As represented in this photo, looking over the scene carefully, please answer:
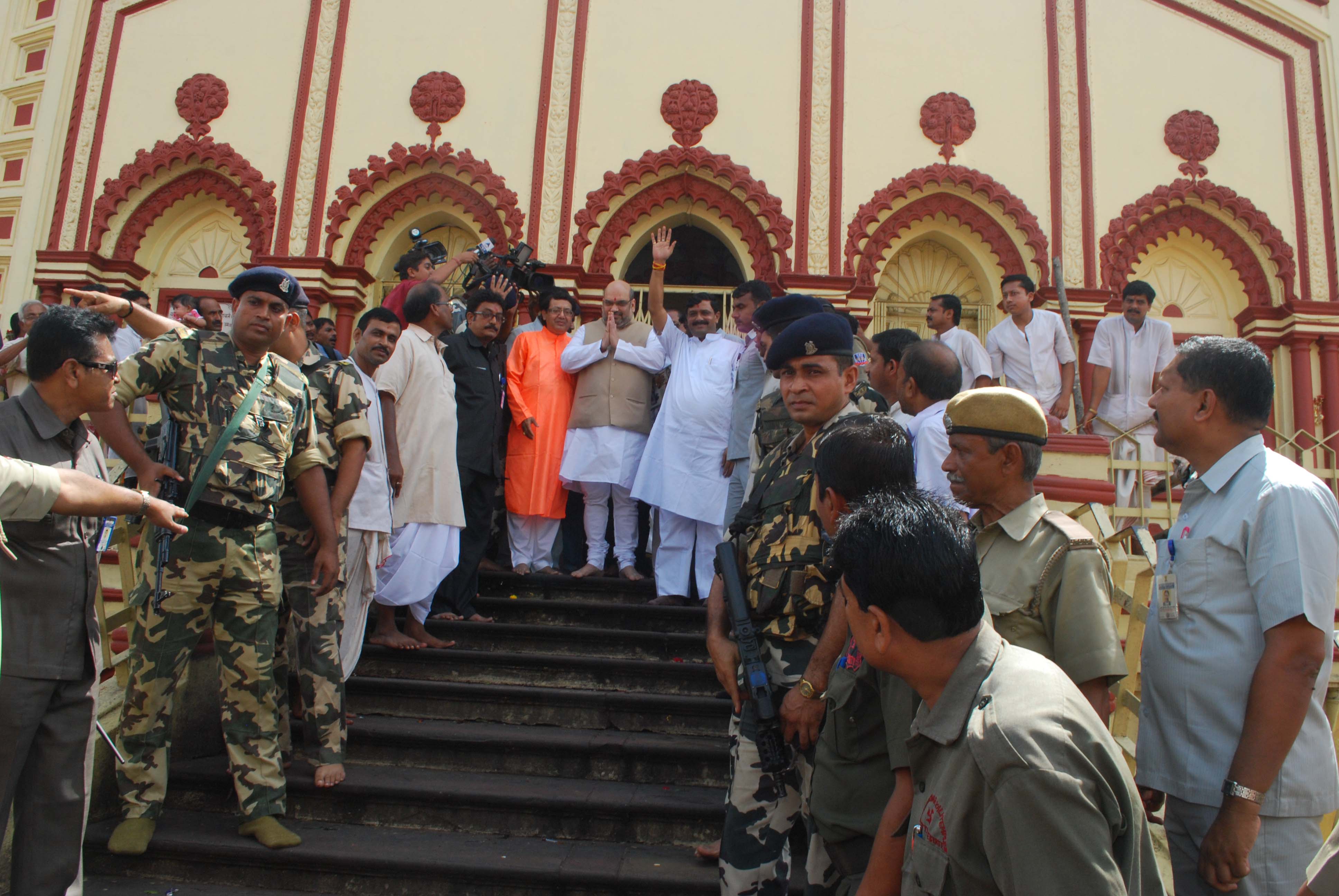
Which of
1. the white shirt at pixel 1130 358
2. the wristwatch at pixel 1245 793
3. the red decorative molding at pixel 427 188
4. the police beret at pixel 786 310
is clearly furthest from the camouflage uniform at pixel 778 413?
the red decorative molding at pixel 427 188

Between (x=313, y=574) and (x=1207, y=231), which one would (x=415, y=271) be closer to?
(x=313, y=574)

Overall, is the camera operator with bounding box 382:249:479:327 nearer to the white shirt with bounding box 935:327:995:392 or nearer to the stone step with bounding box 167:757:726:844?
the stone step with bounding box 167:757:726:844

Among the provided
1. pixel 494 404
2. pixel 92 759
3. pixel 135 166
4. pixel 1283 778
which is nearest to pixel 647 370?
pixel 494 404

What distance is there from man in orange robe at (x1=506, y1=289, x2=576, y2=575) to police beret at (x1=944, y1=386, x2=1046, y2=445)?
399cm

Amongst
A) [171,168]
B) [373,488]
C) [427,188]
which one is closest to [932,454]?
[373,488]

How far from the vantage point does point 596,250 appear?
32.4 feet

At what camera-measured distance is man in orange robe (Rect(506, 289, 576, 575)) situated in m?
5.94

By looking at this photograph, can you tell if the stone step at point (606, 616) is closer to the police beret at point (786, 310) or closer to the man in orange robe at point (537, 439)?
the man in orange robe at point (537, 439)

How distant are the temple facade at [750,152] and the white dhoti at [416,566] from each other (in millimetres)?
5176

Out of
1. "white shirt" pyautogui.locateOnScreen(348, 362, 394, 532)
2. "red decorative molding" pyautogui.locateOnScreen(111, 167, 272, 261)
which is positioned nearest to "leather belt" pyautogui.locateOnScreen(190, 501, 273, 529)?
"white shirt" pyautogui.locateOnScreen(348, 362, 394, 532)

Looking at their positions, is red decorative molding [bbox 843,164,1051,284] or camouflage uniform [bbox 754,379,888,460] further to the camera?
red decorative molding [bbox 843,164,1051,284]

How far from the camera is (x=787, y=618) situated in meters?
2.68

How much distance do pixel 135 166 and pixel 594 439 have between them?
24.8 feet

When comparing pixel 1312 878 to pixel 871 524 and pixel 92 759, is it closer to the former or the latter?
A: pixel 871 524
